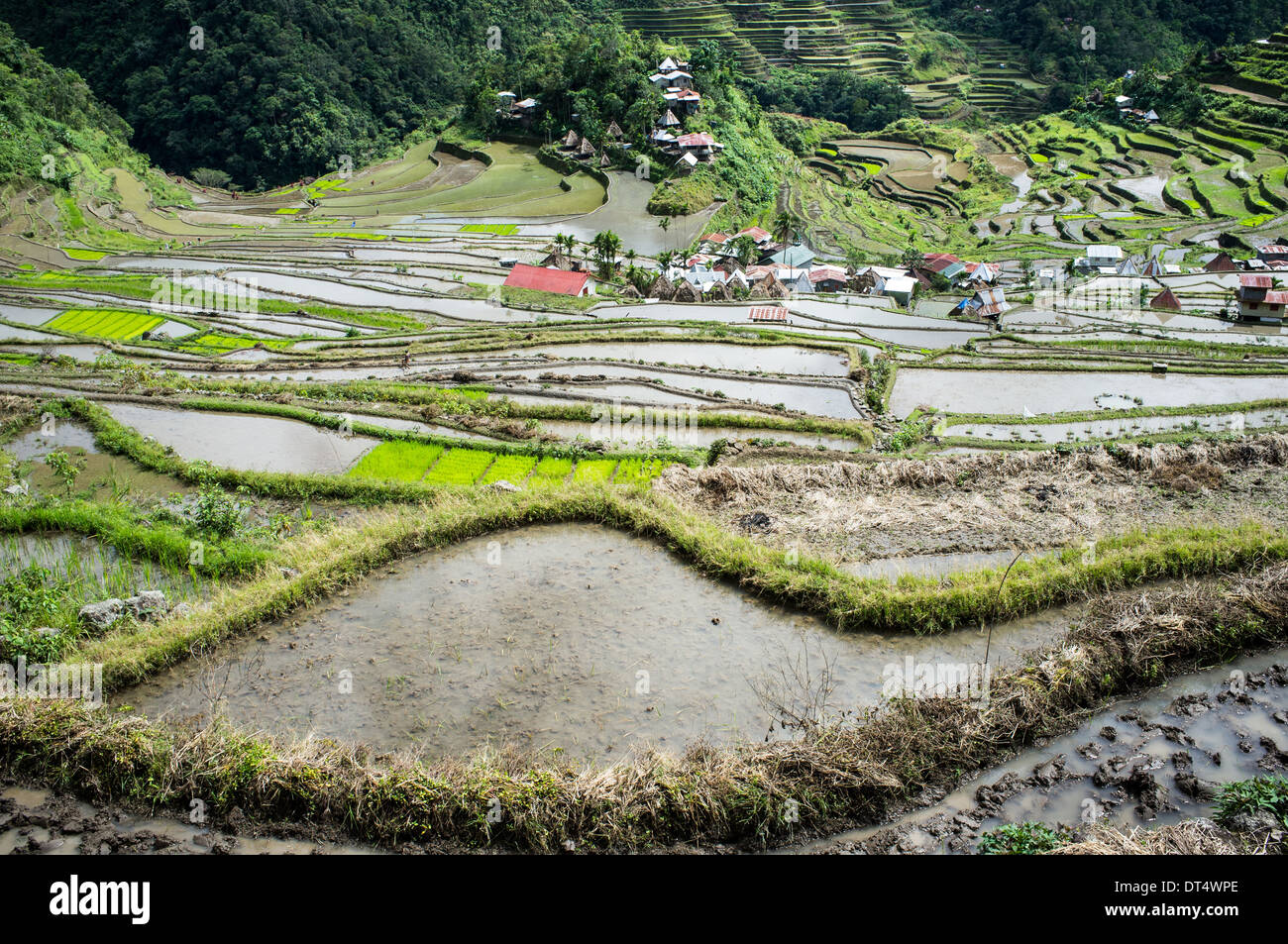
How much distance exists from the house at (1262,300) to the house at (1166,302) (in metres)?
1.97

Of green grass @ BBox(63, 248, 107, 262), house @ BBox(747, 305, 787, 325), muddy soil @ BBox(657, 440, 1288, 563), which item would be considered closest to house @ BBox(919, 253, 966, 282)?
house @ BBox(747, 305, 787, 325)

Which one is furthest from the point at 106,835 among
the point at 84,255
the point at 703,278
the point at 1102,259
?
the point at 1102,259

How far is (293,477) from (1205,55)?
69.6 meters

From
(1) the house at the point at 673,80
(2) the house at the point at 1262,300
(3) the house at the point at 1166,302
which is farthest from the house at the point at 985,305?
(1) the house at the point at 673,80

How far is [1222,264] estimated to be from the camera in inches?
1314

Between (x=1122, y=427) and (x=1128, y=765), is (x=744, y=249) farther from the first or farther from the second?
(x=1128, y=765)

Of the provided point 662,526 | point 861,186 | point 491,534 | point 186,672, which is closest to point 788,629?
point 662,526

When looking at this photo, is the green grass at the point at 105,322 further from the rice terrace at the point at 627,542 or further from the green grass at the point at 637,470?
the green grass at the point at 637,470

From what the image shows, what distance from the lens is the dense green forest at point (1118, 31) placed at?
216 feet

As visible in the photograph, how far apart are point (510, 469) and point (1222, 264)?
109ft

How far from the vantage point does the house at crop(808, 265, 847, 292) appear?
3525cm

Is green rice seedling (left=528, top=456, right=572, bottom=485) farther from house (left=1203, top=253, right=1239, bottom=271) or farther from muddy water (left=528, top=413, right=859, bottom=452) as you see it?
house (left=1203, top=253, right=1239, bottom=271)

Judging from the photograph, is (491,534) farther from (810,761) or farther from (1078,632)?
(1078,632)
